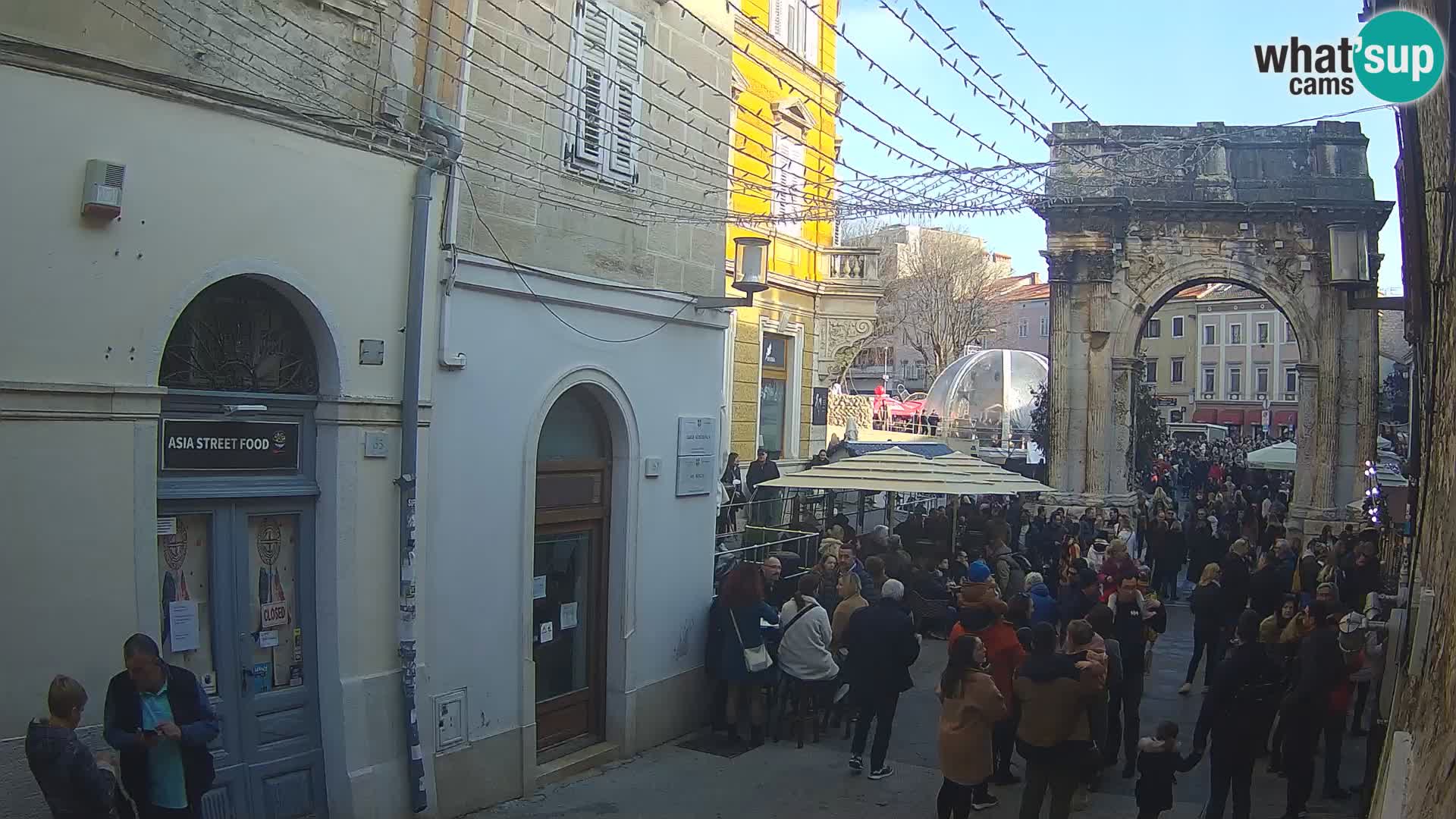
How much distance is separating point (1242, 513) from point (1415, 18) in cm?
1985

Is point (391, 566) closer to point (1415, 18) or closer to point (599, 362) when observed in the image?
point (599, 362)

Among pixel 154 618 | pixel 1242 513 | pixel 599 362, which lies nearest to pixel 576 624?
pixel 599 362

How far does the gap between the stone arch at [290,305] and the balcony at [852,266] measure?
1718cm

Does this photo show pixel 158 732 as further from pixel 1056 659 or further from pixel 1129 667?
pixel 1129 667

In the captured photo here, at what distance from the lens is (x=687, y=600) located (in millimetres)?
10773

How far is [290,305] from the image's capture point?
284 inches

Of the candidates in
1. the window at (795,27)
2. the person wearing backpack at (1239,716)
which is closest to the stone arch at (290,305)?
the person wearing backpack at (1239,716)

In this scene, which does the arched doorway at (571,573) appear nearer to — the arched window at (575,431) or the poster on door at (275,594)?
the arched window at (575,431)

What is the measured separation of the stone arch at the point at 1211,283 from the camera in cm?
2586

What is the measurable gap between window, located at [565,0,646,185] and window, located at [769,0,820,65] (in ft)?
37.4

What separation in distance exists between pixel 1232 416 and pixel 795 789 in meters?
68.8

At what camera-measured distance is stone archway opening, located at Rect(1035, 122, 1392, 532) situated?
83.0 feet

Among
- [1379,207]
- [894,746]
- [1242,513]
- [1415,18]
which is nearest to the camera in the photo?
[1415,18]

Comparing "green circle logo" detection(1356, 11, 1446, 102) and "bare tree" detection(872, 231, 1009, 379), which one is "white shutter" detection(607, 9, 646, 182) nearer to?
"green circle logo" detection(1356, 11, 1446, 102)
